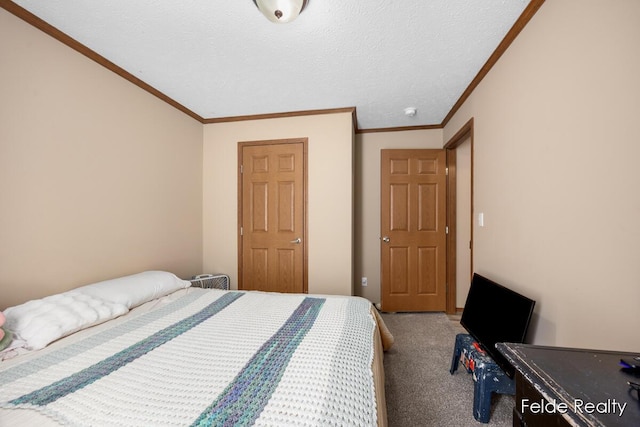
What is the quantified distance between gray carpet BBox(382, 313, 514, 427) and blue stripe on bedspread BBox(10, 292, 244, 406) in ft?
4.36

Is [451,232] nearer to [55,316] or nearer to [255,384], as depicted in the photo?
[255,384]

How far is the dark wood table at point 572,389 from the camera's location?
1.73 feet

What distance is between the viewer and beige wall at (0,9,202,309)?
54.6 inches

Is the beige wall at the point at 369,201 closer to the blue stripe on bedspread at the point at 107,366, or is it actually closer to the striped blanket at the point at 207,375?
the striped blanket at the point at 207,375

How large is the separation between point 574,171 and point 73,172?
294 centimetres

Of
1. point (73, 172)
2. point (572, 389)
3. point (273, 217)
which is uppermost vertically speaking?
point (73, 172)

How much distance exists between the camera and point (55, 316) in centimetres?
122

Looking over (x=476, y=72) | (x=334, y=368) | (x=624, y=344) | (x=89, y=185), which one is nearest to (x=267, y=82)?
(x=89, y=185)

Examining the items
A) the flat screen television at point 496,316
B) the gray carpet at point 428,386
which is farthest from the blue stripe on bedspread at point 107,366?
the flat screen television at point 496,316

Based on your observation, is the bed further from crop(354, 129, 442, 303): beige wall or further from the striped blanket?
crop(354, 129, 442, 303): beige wall

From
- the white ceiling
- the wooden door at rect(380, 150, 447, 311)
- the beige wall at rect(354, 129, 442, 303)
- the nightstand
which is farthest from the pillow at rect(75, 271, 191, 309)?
the wooden door at rect(380, 150, 447, 311)

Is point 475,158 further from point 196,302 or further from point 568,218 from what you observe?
point 196,302

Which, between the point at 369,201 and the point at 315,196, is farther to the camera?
the point at 369,201

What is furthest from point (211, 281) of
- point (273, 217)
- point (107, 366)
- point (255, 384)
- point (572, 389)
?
point (572, 389)
